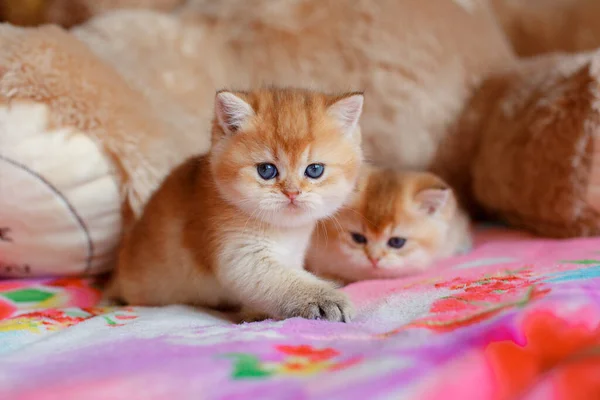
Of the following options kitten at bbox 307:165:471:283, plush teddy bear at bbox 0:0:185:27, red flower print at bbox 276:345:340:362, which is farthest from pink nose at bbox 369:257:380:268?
plush teddy bear at bbox 0:0:185:27

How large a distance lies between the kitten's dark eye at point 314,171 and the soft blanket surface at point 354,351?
0.89ft

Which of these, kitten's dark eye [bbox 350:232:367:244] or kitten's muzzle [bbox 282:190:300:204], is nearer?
kitten's muzzle [bbox 282:190:300:204]

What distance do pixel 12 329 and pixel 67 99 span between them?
1.90 feet

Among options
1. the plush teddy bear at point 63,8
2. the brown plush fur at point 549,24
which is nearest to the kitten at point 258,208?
Result: the plush teddy bear at point 63,8

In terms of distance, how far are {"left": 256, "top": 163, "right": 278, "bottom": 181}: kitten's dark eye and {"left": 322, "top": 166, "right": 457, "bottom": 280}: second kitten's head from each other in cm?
32

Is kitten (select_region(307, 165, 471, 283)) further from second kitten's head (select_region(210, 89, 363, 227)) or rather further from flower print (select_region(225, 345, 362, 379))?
flower print (select_region(225, 345, 362, 379))

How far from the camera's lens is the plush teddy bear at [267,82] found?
127 cm

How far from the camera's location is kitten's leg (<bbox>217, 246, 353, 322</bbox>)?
976 millimetres

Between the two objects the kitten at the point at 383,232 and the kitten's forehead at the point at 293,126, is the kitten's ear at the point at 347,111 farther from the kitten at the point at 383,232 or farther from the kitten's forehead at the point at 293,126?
the kitten at the point at 383,232

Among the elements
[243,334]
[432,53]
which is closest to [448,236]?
[432,53]

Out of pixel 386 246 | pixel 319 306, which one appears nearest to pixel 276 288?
pixel 319 306

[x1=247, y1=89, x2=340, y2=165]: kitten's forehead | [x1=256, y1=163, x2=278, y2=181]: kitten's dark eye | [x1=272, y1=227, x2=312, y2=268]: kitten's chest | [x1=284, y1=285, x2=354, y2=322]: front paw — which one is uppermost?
[x1=247, y1=89, x2=340, y2=165]: kitten's forehead

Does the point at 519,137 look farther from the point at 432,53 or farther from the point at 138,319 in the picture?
the point at 138,319

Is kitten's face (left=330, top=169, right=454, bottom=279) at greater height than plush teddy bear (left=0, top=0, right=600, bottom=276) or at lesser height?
lesser
